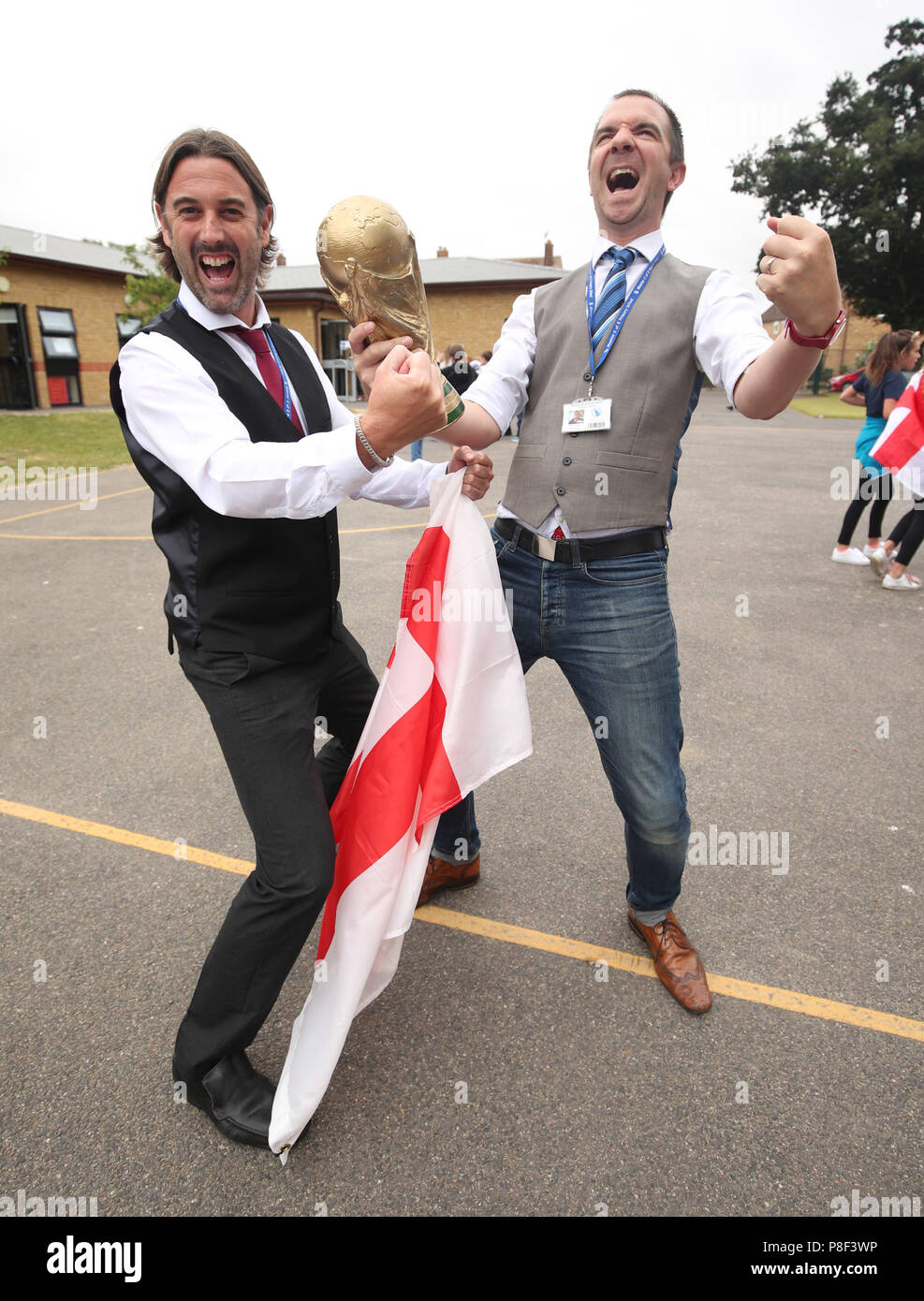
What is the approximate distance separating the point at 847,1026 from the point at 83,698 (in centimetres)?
409

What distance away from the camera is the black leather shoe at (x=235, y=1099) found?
1956mm

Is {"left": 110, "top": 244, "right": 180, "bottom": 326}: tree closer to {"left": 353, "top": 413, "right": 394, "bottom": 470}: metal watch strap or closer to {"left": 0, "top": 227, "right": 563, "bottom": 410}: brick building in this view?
{"left": 0, "top": 227, "right": 563, "bottom": 410}: brick building

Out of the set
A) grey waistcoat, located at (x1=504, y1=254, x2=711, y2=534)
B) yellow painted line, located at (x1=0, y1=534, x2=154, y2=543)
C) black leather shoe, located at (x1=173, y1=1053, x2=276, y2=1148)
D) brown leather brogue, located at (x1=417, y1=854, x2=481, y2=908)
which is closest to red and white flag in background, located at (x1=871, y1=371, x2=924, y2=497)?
grey waistcoat, located at (x1=504, y1=254, x2=711, y2=534)

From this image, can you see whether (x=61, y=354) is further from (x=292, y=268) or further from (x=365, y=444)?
(x=365, y=444)

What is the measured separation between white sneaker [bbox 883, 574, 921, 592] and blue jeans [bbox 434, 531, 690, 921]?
17.0 feet

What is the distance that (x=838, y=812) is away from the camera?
11.2 feet

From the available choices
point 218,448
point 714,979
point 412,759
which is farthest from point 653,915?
point 218,448

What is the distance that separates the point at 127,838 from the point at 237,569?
1864 millimetres

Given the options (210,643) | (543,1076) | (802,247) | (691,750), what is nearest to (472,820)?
(543,1076)

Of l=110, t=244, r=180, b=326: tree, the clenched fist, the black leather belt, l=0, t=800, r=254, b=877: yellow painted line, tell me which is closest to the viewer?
the clenched fist

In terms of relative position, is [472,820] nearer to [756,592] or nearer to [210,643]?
[210,643]

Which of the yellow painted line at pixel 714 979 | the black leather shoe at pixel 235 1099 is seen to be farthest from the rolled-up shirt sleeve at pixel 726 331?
the black leather shoe at pixel 235 1099

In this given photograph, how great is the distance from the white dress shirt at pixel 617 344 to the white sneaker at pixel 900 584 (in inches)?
209

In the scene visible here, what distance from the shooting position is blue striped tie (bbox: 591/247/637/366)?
2160mm
